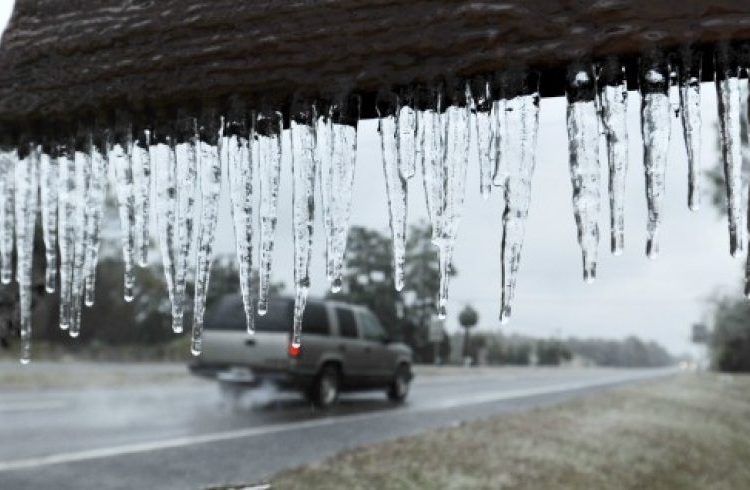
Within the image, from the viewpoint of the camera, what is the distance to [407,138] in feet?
3.59

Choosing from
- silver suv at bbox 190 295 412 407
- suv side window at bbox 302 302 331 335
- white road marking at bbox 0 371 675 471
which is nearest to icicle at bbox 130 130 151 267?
white road marking at bbox 0 371 675 471

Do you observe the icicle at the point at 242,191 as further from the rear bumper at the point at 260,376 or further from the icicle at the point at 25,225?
the rear bumper at the point at 260,376

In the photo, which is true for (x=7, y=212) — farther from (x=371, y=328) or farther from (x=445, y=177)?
(x=371, y=328)

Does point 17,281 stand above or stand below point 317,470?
above

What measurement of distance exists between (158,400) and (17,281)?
13.0 metres

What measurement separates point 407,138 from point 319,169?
181 mm

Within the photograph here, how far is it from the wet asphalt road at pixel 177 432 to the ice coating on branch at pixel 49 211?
368 cm

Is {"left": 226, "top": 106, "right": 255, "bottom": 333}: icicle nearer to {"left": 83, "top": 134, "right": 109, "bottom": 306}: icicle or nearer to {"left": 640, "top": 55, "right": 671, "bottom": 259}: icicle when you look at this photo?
{"left": 83, "top": 134, "right": 109, "bottom": 306}: icicle

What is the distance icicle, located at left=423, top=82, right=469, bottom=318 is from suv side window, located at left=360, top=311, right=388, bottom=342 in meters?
13.7

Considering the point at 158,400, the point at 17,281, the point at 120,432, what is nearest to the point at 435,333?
the point at 158,400

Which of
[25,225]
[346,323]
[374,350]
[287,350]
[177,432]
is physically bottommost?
[177,432]

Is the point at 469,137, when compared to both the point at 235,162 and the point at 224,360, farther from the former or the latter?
the point at 224,360

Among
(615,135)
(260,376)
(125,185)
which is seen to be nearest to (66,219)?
(125,185)

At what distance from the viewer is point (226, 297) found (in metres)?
13.1
